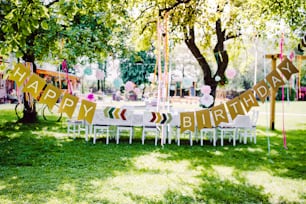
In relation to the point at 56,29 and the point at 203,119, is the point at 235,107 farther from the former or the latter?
the point at 56,29

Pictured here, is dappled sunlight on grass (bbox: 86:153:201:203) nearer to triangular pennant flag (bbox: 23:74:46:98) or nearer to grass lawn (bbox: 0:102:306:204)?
grass lawn (bbox: 0:102:306:204)

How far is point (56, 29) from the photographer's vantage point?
27.7ft

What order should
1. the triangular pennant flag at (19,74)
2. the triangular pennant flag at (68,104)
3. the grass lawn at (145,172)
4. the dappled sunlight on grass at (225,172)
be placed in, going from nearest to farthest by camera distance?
1. the triangular pennant flag at (19,74)
2. the triangular pennant flag at (68,104)
3. the grass lawn at (145,172)
4. the dappled sunlight on grass at (225,172)

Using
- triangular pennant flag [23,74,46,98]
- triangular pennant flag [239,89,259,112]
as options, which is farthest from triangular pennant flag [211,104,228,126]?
triangular pennant flag [23,74,46,98]

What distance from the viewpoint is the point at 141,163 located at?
21.0 ft

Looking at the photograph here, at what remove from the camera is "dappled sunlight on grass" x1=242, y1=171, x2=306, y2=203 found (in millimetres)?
4636

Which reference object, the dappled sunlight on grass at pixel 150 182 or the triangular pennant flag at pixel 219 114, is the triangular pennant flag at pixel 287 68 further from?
the dappled sunlight on grass at pixel 150 182

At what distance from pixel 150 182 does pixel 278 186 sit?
197 centimetres

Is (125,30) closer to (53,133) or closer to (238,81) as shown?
(53,133)

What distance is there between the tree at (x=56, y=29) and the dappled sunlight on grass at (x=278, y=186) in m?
3.75

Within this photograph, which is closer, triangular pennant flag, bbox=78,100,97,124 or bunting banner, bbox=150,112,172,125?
triangular pennant flag, bbox=78,100,97,124

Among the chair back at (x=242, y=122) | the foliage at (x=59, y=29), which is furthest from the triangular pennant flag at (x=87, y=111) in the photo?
the chair back at (x=242, y=122)

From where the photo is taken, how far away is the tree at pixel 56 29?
4.27 meters

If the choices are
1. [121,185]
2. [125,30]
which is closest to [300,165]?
[121,185]
